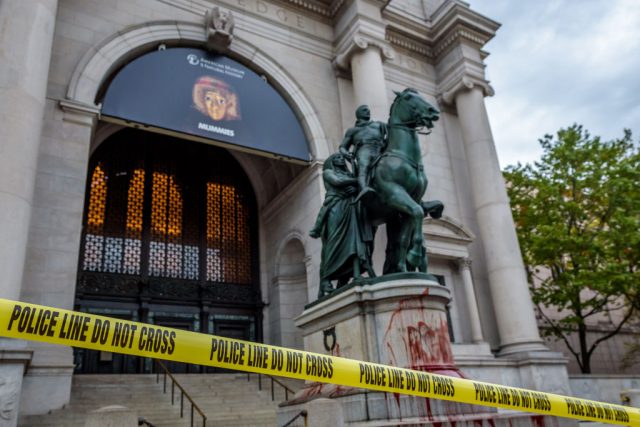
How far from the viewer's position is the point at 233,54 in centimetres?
1478

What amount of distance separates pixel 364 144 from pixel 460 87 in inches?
436

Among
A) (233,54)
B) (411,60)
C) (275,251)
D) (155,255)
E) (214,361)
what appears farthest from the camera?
(411,60)

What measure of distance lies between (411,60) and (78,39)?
37.0ft

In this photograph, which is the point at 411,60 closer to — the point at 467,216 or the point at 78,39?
the point at 467,216

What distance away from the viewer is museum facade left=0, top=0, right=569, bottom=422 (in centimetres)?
1167

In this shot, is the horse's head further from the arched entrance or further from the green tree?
the green tree

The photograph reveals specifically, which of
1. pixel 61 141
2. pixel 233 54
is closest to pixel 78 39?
pixel 61 141

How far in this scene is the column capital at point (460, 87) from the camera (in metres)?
17.9

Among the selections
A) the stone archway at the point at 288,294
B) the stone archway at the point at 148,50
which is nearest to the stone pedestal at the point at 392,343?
the stone archway at the point at 148,50

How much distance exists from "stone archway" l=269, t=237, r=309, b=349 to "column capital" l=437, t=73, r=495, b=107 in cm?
755

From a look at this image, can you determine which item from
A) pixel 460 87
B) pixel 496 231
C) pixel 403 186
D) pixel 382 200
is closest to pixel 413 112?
pixel 403 186

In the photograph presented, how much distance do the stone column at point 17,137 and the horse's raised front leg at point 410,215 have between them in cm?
600

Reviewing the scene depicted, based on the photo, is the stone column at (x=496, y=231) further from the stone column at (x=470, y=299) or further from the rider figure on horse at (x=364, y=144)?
the rider figure on horse at (x=364, y=144)

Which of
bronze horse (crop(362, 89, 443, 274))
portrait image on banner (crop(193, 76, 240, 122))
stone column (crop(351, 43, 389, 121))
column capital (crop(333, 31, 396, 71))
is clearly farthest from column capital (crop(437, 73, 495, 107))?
bronze horse (crop(362, 89, 443, 274))
